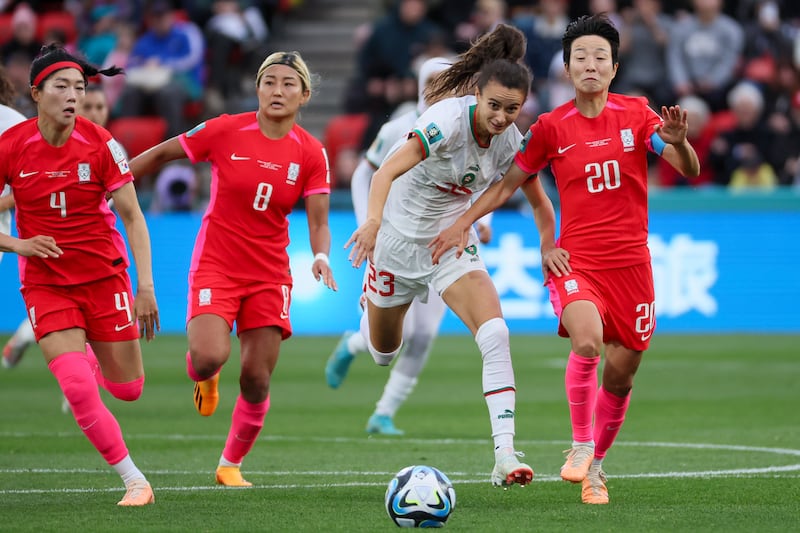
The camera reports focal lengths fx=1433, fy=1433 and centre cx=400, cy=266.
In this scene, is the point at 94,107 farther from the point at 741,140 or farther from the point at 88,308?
the point at 741,140

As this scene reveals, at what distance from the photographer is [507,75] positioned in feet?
25.1

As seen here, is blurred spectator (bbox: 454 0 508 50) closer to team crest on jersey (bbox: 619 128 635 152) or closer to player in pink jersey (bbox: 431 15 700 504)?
player in pink jersey (bbox: 431 15 700 504)

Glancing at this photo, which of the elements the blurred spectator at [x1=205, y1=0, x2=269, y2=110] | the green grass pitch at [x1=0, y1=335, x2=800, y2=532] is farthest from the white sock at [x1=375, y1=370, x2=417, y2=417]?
the blurred spectator at [x1=205, y1=0, x2=269, y2=110]

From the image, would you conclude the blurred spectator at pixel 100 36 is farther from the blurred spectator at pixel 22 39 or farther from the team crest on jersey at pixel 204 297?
the team crest on jersey at pixel 204 297

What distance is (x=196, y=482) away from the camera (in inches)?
332

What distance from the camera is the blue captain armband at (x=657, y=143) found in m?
7.57

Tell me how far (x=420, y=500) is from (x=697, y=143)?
15.3m

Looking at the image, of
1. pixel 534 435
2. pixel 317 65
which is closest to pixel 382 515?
pixel 534 435

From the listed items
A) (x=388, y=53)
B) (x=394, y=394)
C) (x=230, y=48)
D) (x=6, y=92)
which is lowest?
(x=394, y=394)

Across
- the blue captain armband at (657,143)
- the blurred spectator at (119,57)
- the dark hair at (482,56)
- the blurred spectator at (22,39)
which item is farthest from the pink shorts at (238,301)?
the blurred spectator at (22,39)

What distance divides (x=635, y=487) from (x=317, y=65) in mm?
18580

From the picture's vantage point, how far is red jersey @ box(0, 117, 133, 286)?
25.0 feet

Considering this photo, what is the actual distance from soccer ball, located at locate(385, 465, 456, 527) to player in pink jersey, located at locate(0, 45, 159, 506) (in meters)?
1.44

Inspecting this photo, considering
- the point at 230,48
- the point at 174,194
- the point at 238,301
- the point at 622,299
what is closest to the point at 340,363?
the point at 238,301
